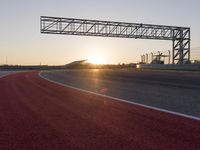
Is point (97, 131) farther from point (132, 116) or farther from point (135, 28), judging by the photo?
point (135, 28)

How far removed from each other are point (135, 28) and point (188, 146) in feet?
212

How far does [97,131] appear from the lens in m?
7.98

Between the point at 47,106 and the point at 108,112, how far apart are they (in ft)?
7.61

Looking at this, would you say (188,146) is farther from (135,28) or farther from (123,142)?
(135,28)

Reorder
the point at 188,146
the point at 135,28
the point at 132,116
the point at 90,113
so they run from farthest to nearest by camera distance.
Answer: the point at 135,28 → the point at 90,113 → the point at 132,116 → the point at 188,146

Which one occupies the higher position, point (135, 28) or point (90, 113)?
point (135, 28)

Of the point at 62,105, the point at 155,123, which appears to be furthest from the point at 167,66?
the point at 155,123

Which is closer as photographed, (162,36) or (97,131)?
(97,131)

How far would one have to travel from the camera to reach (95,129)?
26.9 ft

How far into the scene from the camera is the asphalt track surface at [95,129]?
676 centimetres

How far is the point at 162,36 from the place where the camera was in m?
72.0

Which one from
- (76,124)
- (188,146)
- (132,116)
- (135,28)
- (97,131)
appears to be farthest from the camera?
(135,28)

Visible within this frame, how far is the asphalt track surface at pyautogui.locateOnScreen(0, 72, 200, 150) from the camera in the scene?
676cm

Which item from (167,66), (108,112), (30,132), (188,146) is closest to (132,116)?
(108,112)
